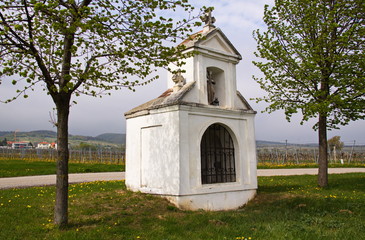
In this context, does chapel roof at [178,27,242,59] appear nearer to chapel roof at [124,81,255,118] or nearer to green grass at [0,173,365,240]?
chapel roof at [124,81,255,118]

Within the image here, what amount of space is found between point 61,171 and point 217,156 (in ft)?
17.9

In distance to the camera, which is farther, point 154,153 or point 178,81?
point 178,81

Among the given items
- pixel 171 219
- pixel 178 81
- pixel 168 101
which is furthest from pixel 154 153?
pixel 171 219

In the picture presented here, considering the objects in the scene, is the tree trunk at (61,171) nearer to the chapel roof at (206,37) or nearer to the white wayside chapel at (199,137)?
the white wayside chapel at (199,137)

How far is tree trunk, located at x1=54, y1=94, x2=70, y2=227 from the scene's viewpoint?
636 cm

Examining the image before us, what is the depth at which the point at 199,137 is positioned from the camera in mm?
9039

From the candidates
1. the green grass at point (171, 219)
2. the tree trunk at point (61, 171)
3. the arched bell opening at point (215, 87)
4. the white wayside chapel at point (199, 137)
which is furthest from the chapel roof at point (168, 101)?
the tree trunk at point (61, 171)

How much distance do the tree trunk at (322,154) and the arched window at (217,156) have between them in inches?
189

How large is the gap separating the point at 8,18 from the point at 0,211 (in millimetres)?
4542

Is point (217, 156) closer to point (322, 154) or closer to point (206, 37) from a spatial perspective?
point (206, 37)

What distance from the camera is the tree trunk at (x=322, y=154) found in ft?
42.0

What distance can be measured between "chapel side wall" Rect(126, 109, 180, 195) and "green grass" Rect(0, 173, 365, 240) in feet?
1.55

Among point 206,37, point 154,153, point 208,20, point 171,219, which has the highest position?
point 208,20

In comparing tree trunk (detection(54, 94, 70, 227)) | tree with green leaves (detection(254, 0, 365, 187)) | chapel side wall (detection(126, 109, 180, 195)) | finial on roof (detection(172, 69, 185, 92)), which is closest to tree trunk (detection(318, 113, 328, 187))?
tree with green leaves (detection(254, 0, 365, 187))
